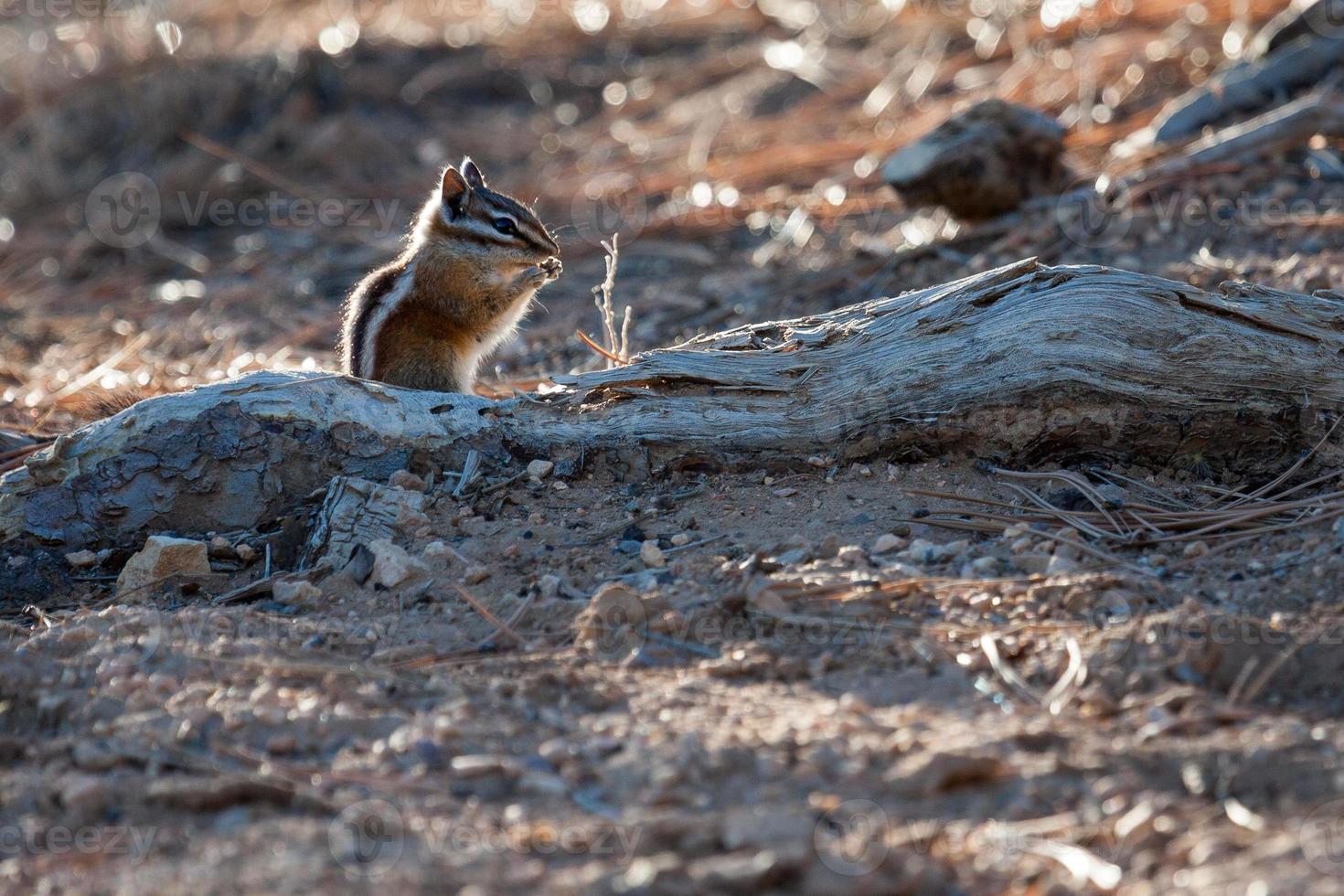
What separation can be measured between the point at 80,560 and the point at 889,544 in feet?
7.75

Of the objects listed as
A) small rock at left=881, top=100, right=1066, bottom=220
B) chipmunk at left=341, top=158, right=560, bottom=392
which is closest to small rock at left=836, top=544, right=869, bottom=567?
chipmunk at left=341, top=158, right=560, bottom=392

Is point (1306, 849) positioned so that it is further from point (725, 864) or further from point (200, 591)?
point (200, 591)

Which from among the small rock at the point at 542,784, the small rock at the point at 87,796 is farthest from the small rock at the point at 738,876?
the small rock at the point at 87,796

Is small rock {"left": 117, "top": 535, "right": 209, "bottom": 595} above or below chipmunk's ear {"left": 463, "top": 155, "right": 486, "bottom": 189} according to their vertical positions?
below

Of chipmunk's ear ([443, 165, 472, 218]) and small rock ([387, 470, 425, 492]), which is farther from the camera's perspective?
chipmunk's ear ([443, 165, 472, 218])

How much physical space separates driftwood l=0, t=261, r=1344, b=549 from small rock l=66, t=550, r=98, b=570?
0.05m

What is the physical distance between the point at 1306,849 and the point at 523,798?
1389mm

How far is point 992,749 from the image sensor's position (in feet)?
8.77

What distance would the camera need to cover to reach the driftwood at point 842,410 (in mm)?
4082

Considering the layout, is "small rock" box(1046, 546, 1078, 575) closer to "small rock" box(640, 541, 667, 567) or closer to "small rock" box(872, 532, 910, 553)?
"small rock" box(872, 532, 910, 553)

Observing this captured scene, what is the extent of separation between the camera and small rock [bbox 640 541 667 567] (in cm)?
374

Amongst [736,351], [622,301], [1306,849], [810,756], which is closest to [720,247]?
[622,301]

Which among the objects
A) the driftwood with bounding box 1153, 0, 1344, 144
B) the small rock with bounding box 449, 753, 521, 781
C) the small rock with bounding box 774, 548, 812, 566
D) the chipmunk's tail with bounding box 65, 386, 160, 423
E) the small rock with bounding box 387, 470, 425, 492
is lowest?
the small rock with bounding box 774, 548, 812, 566

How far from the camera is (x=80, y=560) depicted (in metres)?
4.09
